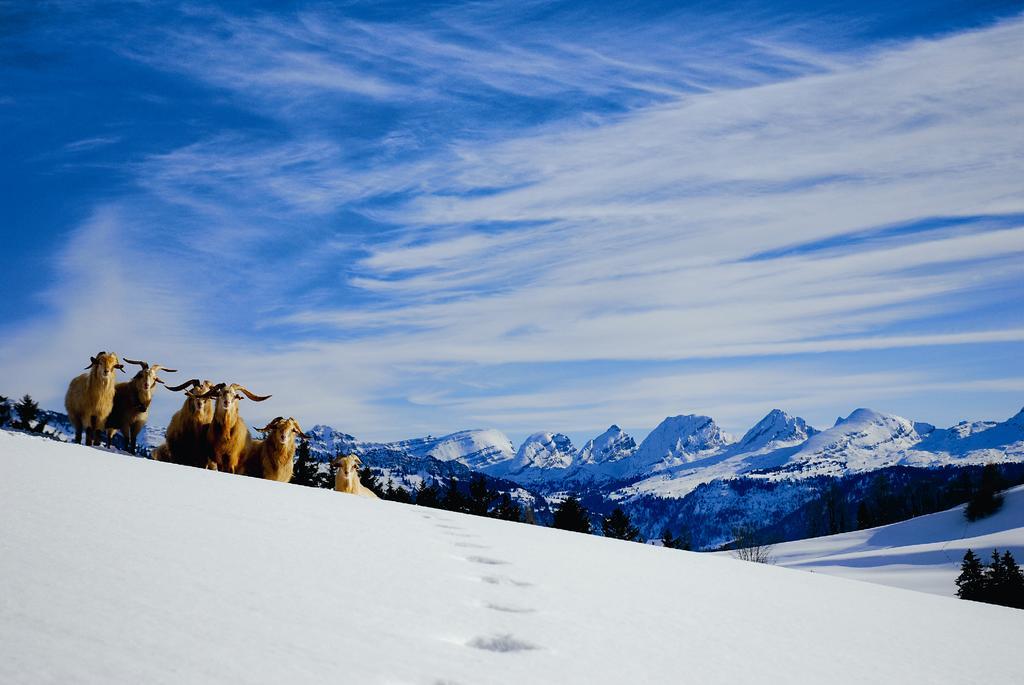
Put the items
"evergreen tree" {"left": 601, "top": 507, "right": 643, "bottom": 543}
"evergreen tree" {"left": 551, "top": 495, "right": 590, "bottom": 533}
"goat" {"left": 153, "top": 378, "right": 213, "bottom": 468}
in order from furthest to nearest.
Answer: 1. "evergreen tree" {"left": 601, "top": 507, "right": 643, "bottom": 543}
2. "evergreen tree" {"left": 551, "top": 495, "right": 590, "bottom": 533}
3. "goat" {"left": 153, "top": 378, "right": 213, "bottom": 468}

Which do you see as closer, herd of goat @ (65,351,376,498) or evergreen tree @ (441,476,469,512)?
herd of goat @ (65,351,376,498)

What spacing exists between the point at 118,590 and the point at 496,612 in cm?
218

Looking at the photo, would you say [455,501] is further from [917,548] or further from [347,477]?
[917,548]

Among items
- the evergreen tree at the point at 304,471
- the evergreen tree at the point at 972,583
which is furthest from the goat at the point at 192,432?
the evergreen tree at the point at 972,583

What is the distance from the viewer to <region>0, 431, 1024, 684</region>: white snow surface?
287cm

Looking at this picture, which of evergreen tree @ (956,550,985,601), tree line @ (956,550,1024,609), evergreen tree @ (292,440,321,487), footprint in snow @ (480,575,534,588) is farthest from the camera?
evergreen tree @ (292,440,321,487)

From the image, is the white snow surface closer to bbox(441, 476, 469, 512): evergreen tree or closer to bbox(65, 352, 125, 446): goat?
bbox(65, 352, 125, 446): goat

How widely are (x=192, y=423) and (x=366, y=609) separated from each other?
13.2 meters

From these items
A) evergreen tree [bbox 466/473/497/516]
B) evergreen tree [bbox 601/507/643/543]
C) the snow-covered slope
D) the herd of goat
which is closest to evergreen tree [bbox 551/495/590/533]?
evergreen tree [bbox 601/507/643/543]

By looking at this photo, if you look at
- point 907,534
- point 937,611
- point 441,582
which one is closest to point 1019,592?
point 937,611

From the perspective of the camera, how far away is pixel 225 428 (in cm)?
1558

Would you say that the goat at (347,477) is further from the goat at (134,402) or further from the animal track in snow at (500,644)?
the animal track in snow at (500,644)

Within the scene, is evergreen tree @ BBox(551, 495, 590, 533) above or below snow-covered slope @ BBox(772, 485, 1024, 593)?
above

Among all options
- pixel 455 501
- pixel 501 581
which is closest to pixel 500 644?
pixel 501 581
